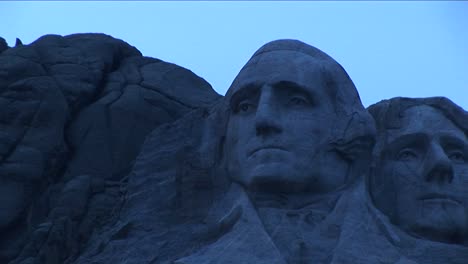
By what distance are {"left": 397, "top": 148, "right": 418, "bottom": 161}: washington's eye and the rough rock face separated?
2232 millimetres

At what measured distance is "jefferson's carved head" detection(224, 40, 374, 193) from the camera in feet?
28.8

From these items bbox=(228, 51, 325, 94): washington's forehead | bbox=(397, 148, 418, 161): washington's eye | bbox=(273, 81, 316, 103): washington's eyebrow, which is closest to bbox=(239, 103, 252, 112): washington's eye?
bbox=(228, 51, 325, 94): washington's forehead

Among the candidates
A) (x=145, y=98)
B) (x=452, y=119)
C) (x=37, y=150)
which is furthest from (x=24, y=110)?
(x=452, y=119)

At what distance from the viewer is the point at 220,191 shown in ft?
30.2

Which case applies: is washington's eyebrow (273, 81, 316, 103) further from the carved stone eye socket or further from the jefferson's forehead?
the jefferson's forehead

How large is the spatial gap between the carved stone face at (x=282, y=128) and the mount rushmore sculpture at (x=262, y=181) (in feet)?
0.03

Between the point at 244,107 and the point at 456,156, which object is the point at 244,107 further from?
the point at 456,156

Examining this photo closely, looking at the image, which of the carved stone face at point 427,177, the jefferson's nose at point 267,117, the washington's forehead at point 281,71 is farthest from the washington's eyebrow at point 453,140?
the jefferson's nose at point 267,117

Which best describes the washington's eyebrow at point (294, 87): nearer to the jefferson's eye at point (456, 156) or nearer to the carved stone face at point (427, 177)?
the carved stone face at point (427, 177)

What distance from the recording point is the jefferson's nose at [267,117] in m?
8.81

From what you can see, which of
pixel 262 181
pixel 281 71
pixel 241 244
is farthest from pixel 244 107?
pixel 241 244

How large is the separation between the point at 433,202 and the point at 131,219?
2.15m

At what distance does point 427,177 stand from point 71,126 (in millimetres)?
3280

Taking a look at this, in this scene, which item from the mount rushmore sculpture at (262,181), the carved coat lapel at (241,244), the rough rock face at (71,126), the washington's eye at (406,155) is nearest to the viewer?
the carved coat lapel at (241,244)
